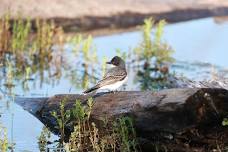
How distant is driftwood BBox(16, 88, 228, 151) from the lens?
27.2 ft

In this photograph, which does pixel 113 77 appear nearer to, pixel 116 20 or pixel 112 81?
pixel 112 81

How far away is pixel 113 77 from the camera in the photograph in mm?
9773

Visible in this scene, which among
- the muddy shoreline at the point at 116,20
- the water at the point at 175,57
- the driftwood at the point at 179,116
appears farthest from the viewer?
Result: the muddy shoreline at the point at 116,20

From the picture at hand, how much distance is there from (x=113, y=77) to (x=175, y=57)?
23.6 feet

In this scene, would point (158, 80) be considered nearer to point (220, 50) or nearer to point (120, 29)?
point (220, 50)

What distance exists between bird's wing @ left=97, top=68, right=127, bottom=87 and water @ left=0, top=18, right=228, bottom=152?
0.96m

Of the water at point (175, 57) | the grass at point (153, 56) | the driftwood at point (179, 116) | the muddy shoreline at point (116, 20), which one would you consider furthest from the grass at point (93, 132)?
the muddy shoreline at point (116, 20)

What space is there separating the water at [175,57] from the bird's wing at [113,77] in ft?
3.17

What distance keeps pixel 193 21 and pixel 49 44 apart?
349 inches

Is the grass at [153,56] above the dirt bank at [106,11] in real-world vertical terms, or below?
below

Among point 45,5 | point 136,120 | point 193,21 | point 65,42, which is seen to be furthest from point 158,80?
point 193,21

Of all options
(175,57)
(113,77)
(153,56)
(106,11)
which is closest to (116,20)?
(106,11)

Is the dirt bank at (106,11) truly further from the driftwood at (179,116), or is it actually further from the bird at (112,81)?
the driftwood at (179,116)

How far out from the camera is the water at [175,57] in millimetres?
10125
